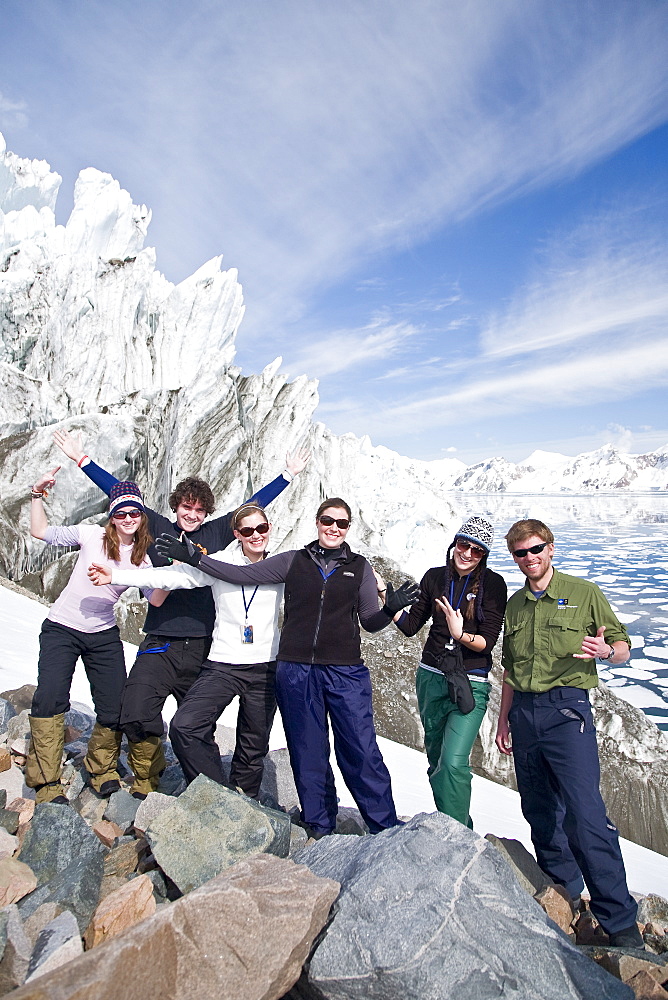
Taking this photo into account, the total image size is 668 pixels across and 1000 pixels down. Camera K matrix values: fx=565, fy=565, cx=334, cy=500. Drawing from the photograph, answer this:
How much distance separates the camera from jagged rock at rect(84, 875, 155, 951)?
2.59 meters

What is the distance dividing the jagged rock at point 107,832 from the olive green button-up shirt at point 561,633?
287cm

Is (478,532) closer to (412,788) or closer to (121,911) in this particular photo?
(121,911)

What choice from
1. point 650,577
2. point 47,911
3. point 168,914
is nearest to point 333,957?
point 168,914

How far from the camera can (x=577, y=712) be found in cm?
360

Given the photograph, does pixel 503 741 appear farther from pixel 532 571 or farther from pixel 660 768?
pixel 660 768

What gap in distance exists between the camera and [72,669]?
4309 mm

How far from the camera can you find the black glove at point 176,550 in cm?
386

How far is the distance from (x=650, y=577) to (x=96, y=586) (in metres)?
43.4

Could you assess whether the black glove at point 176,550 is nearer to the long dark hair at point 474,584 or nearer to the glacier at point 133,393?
the long dark hair at point 474,584

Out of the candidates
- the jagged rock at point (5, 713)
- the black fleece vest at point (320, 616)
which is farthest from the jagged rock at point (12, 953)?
the jagged rock at point (5, 713)

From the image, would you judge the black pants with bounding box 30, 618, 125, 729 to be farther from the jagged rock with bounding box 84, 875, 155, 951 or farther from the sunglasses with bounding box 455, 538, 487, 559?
the sunglasses with bounding box 455, 538, 487, 559

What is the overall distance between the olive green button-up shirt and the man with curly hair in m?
2.35

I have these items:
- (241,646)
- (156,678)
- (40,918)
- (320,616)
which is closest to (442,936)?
(40,918)

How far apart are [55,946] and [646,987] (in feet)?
8.60
